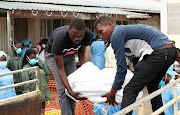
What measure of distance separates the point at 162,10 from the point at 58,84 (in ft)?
14.0

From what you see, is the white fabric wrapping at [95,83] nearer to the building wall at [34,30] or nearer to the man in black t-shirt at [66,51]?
the man in black t-shirt at [66,51]

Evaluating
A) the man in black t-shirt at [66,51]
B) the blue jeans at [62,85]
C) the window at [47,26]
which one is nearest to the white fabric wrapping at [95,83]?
the man in black t-shirt at [66,51]

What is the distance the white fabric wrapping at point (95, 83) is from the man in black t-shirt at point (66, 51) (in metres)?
0.14

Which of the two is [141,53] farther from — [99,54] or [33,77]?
[99,54]

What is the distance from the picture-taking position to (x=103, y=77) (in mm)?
4043

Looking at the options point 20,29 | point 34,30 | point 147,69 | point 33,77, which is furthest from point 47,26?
point 147,69

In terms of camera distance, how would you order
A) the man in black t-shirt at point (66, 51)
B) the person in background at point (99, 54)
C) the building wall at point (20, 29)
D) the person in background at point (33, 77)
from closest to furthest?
the man in black t-shirt at point (66, 51)
the person in background at point (33, 77)
the person in background at point (99, 54)
the building wall at point (20, 29)

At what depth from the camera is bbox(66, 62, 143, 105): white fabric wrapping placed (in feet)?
13.0

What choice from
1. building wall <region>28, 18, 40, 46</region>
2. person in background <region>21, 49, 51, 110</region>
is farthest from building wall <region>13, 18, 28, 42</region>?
person in background <region>21, 49, 51, 110</region>

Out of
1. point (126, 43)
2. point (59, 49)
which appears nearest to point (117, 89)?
point (126, 43)

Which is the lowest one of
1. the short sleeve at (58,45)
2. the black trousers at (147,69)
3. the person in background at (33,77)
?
the person in background at (33,77)

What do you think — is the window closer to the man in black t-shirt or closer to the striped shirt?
the man in black t-shirt

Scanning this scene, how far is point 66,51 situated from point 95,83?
107 cm

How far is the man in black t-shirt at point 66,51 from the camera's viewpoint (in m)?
4.37
